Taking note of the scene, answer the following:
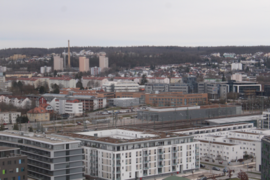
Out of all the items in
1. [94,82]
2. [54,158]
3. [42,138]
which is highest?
[94,82]

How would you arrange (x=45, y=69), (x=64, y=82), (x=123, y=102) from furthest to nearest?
(x=45, y=69), (x=64, y=82), (x=123, y=102)

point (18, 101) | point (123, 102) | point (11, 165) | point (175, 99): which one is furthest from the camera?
point (123, 102)

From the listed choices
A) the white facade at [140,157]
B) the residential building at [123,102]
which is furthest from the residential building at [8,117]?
the white facade at [140,157]

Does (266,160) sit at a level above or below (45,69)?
below

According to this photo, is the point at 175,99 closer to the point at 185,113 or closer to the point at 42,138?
the point at 185,113

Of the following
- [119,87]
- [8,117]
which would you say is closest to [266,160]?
[8,117]

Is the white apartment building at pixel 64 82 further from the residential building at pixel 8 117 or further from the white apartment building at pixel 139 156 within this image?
the white apartment building at pixel 139 156
